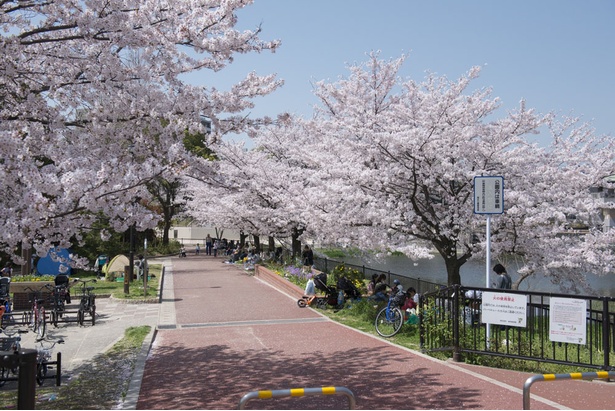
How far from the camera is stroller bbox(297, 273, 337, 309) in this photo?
15641mm

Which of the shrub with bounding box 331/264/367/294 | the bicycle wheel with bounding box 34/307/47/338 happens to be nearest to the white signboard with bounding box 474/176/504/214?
the shrub with bounding box 331/264/367/294

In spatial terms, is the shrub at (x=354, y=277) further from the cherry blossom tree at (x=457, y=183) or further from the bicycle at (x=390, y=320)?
the bicycle at (x=390, y=320)

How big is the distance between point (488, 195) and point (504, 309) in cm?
215

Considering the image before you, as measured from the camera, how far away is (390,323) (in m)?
11.8

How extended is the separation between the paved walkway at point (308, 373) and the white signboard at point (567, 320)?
25.4 inches

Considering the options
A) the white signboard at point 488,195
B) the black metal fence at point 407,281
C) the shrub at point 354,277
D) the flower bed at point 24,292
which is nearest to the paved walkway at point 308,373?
the white signboard at point 488,195

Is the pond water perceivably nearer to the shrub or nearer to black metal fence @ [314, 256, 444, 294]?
the shrub

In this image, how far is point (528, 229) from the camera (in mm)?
13680

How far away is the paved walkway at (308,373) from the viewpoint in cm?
708

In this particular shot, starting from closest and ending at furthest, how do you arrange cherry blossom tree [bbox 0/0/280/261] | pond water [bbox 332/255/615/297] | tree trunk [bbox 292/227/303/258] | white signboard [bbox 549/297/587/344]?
1. cherry blossom tree [bbox 0/0/280/261]
2. white signboard [bbox 549/297/587/344]
3. pond water [bbox 332/255/615/297]
4. tree trunk [bbox 292/227/303/258]

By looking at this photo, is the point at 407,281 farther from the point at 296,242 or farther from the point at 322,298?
the point at 296,242

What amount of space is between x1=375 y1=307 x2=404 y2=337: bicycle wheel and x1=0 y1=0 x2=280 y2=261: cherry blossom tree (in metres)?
5.19

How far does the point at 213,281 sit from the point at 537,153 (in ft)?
48.1

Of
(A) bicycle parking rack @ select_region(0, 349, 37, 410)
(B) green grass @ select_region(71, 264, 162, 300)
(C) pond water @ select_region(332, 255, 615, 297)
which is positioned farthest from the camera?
(C) pond water @ select_region(332, 255, 615, 297)
